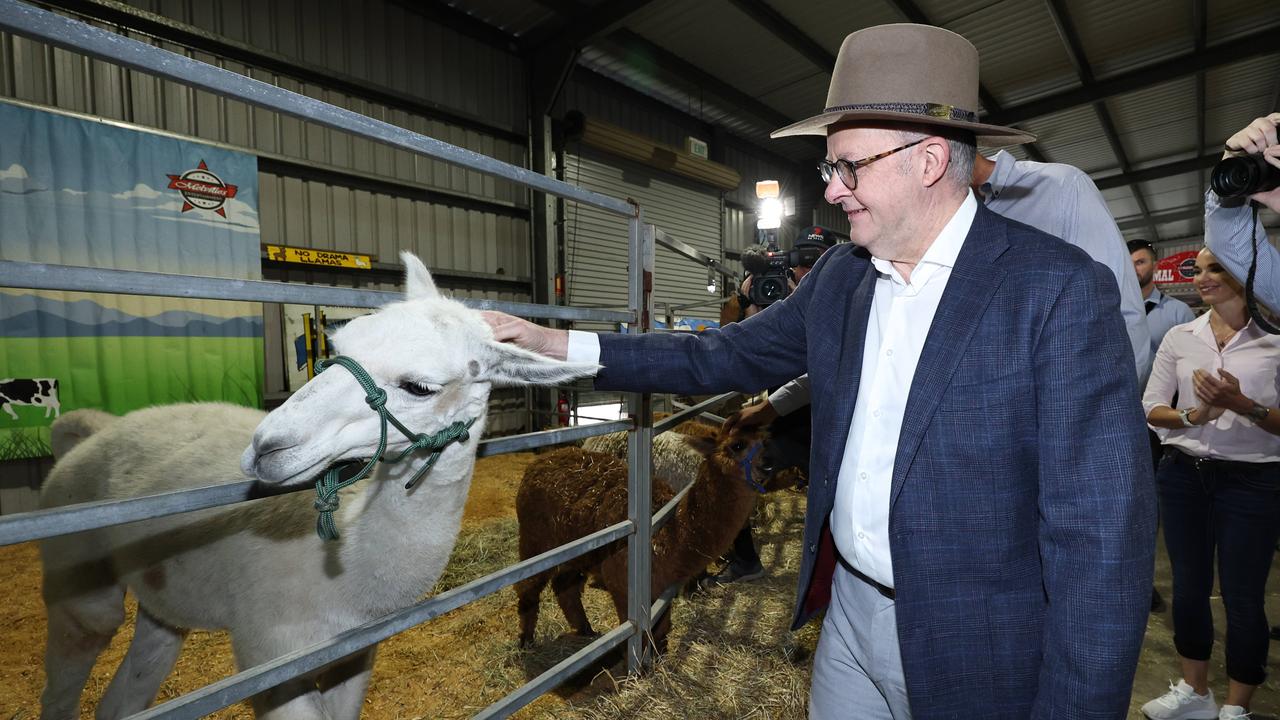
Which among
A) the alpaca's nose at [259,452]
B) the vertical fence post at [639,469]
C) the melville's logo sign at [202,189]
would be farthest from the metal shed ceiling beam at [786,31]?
the alpaca's nose at [259,452]

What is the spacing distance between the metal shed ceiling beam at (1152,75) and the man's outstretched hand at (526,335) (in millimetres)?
14450

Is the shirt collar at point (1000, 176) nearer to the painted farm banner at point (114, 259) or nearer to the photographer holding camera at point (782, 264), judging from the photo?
the photographer holding camera at point (782, 264)

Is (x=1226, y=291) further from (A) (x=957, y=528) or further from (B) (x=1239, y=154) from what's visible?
(A) (x=957, y=528)

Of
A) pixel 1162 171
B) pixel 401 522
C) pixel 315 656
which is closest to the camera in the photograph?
pixel 315 656

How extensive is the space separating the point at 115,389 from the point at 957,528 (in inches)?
284

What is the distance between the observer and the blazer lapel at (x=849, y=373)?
1.31 metres

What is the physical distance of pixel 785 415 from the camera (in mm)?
2738

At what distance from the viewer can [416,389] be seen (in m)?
1.40

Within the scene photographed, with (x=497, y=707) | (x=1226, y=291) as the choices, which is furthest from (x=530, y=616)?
(x=1226, y=291)

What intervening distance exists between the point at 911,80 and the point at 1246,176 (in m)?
1.11

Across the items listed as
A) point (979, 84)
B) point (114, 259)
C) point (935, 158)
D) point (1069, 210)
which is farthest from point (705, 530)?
point (114, 259)

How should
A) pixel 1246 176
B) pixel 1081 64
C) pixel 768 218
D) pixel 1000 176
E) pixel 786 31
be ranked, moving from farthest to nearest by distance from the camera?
pixel 1081 64 < pixel 786 31 < pixel 768 218 < pixel 1000 176 < pixel 1246 176

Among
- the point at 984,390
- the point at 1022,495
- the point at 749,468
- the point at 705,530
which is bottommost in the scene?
the point at 705,530

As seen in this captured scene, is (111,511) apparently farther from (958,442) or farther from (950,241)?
(950,241)
